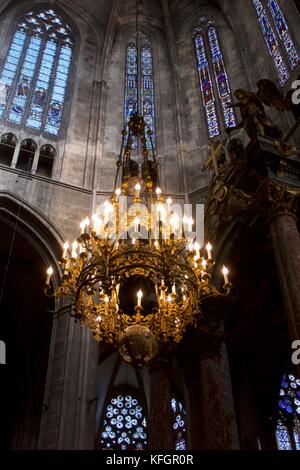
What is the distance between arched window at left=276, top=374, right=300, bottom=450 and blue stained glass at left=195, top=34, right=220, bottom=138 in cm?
797

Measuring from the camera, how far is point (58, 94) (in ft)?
51.8

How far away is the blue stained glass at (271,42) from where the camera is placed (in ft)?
43.8

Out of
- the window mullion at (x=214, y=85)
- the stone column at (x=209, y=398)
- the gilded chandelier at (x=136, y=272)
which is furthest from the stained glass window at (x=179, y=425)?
the window mullion at (x=214, y=85)

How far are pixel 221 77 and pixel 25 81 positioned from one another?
606cm

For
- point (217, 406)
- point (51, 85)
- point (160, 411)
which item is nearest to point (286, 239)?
point (217, 406)

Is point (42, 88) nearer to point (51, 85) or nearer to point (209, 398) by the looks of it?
point (51, 85)

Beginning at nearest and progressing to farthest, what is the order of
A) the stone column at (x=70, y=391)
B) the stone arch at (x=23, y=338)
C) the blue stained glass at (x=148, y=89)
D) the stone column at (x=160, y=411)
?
1. the stone column at (x=70, y=391)
2. the stone column at (x=160, y=411)
3. the stone arch at (x=23, y=338)
4. the blue stained glass at (x=148, y=89)

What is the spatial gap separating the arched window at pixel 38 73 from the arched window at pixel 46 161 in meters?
0.66

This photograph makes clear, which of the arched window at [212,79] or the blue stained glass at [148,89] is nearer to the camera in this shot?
the arched window at [212,79]

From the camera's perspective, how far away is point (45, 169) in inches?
528

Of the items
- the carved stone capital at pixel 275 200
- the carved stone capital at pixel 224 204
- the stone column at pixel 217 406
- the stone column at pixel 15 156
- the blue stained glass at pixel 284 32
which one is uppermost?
the blue stained glass at pixel 284 32

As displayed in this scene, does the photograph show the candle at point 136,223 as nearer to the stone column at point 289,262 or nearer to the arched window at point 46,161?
the stone column at point 289,262

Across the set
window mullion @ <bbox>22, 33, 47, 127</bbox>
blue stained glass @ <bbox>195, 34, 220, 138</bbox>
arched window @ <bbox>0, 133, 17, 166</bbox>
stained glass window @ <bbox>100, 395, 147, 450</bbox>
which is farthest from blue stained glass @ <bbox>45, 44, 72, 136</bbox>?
stained glass window @ <bbox>100, 395, 147, 450</bbox>

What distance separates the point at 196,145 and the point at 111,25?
6.56 m
